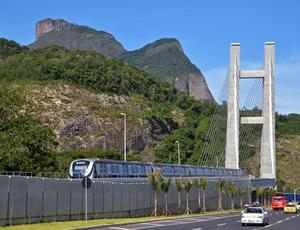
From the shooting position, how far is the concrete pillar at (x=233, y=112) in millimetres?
89500

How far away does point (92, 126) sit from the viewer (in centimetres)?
13050

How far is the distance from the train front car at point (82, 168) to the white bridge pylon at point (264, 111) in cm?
4036

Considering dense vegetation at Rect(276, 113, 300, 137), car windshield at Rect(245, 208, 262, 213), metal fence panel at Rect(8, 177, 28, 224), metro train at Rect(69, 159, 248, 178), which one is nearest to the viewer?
metal fence panel at Rect(8, 177, 28, 224)

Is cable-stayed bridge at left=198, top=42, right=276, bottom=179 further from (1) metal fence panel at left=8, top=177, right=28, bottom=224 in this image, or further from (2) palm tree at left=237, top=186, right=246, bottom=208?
(1) metal fence panel at left=8, top=177, right=28, bottom=224

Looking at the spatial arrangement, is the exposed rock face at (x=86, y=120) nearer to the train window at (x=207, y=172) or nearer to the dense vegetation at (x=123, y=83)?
the dense vegetation at (x=123, y=83)

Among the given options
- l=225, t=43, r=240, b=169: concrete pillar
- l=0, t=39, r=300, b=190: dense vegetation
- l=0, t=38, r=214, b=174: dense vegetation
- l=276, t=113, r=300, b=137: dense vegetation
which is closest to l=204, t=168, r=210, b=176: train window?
l=225, t=43, r=240, b=169: concrete pillar

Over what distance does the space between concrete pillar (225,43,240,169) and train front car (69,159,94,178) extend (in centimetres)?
3990

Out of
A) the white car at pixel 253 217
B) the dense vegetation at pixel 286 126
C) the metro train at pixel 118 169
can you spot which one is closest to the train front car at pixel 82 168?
the metro train at pixel 118 169

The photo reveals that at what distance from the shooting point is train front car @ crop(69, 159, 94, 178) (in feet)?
169

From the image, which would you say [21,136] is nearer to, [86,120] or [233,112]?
[233,112]

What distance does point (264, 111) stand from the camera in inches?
3784

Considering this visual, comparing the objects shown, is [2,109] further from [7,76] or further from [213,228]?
[7,76]

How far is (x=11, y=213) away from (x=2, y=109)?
1678 inches

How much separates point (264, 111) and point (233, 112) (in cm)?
761
